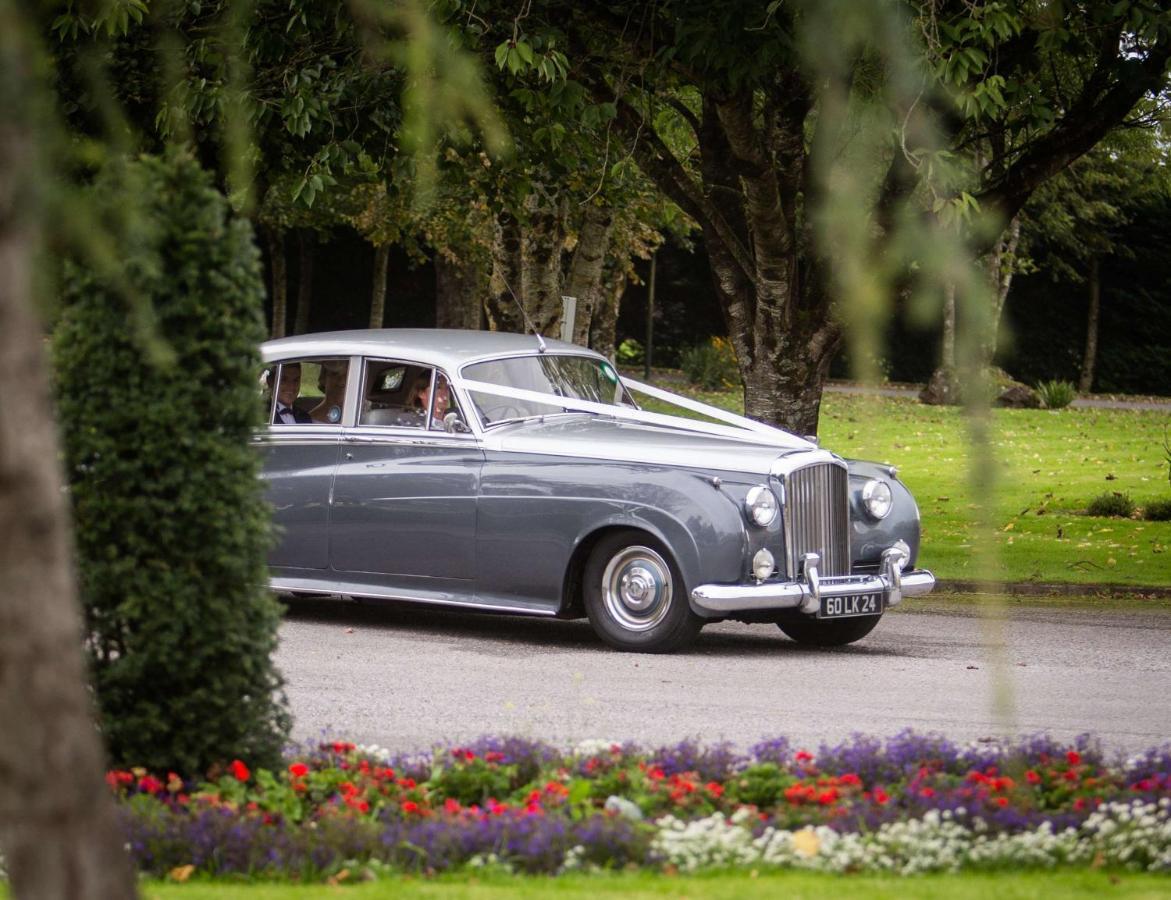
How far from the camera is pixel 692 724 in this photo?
777cm

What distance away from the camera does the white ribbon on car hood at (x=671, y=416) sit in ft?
34.2

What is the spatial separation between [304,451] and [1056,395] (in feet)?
85.7

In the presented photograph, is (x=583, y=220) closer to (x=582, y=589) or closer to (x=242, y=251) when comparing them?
(x=582, y=589)

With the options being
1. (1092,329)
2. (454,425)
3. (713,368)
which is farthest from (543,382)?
(1092,329)

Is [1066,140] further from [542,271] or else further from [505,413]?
[542,271]

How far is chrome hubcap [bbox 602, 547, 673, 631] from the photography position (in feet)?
32.4

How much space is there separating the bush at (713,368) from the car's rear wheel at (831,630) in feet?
85.2

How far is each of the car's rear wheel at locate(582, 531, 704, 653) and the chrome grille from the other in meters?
0.70

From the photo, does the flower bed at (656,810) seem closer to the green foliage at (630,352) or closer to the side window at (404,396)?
the side window at (404,396)

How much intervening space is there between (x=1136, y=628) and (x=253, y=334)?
765 cm

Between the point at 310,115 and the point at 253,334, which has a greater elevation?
the point at 310,115

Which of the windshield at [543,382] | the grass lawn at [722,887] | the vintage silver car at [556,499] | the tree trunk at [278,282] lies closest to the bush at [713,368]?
the tree trunk at [278,282]

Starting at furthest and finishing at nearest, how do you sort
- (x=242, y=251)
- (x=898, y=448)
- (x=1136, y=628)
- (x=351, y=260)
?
(x=351, y=260), (x=898, y=448), (x=1136, y=628), (x=242, y=251)

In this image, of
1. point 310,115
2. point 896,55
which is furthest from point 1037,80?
point 896,55
